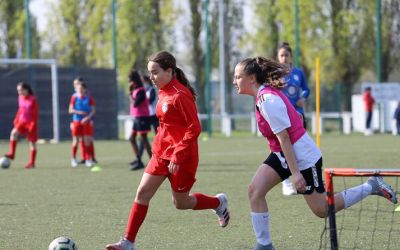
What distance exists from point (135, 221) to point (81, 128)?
1216 cm

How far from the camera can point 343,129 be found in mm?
42062

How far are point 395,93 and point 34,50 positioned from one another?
69.1 ft

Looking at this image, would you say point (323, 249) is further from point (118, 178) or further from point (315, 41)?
point (315, 41)

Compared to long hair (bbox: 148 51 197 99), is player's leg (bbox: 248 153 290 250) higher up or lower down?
lower down

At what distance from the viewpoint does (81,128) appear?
789 inches

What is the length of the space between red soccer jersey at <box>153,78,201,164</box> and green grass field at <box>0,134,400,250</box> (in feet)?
2.94

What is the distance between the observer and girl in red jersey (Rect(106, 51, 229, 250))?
805cm

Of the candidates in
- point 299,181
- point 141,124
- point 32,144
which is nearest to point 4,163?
point 32,144

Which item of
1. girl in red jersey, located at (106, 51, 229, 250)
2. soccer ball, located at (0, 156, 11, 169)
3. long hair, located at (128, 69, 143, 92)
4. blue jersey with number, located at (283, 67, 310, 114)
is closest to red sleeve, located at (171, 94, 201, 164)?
girl in red jersey, located at (106, 51, 229, 250)

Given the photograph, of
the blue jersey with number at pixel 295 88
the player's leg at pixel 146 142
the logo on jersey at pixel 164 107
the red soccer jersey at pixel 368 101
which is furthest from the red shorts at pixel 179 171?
the red soccer jersey at pixel 368 101

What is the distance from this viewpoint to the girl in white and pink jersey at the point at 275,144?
742 centimetres

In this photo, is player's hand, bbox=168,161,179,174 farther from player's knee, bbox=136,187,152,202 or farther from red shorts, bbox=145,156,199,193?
player's knee, bbox=136,187,152,202

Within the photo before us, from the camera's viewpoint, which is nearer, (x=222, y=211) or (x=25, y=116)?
(x=222, y=211)

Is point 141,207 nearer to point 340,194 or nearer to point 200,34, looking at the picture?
point 340,194
